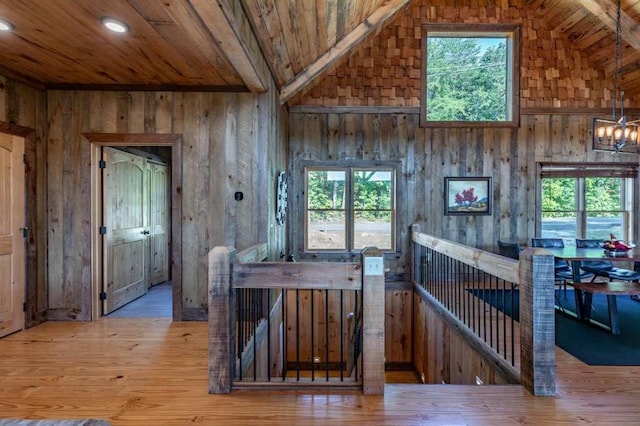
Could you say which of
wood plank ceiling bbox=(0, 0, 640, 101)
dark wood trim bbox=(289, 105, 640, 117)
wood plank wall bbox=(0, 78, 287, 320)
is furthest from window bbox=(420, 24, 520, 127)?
wood plank wall bbox=(0, 78, 287, 320)

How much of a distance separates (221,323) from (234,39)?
6.46 feet

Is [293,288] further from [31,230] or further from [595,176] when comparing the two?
[595,176]

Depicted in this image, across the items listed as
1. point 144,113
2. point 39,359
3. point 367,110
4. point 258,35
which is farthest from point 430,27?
point 39,359

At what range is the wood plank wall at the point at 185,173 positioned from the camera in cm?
367

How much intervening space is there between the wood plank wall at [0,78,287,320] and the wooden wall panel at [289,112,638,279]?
6.82 ft

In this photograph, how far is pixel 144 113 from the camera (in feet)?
12.1

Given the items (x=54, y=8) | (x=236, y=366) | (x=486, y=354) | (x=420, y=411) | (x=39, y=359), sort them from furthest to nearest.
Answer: (x=486, y=354) → (x=39, y=359) → (x=236, y=366) → (x=54, y=8) → (x=420, y=411)

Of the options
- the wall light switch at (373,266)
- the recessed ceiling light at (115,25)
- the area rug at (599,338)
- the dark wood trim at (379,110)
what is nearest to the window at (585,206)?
the dark wood trim at (379,110)

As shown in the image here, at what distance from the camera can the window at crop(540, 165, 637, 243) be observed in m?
5.76

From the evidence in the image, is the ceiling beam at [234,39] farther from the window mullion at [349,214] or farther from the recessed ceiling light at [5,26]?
the window mullion at [349,214]

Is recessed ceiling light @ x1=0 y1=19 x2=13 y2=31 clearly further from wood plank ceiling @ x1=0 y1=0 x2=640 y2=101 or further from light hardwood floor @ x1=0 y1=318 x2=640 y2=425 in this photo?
light hardwood floor @ x1=0 y1=318 x2=640 y2=425

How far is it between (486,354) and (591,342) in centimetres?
113

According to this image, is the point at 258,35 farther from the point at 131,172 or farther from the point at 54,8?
the point at 131,172

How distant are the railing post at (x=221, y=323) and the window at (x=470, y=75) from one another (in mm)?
4531
